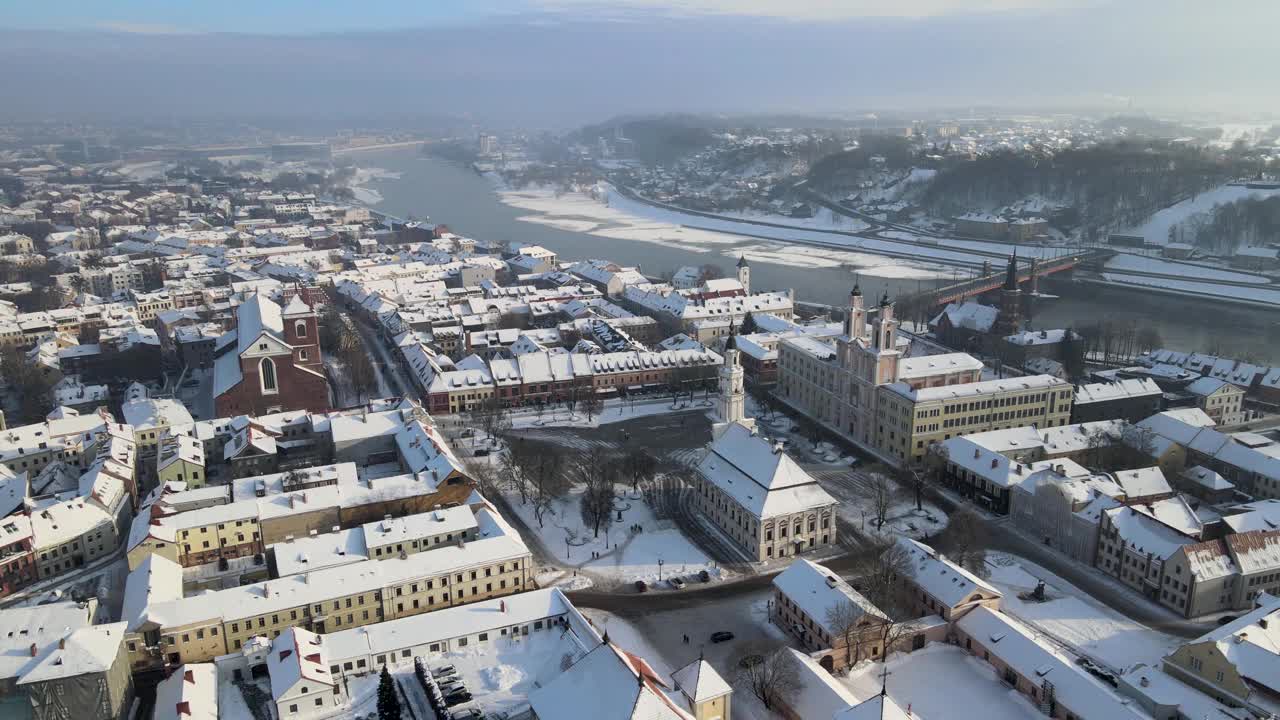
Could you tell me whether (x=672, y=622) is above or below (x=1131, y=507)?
below

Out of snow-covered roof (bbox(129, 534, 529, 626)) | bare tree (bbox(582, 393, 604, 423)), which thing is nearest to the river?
bare tree (bbox(582, 393, 604, 423))

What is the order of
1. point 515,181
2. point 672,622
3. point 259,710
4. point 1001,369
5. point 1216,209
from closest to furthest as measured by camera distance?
point 259,710
point 672,622
point 1001,369
point 1216,209
point 515,181

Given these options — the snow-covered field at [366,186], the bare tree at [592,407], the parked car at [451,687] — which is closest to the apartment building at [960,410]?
the bare tree at [592,407]

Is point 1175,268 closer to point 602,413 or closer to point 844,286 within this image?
point 844,286

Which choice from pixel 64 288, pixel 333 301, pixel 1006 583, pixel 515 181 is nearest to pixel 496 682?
pixel 1006 583

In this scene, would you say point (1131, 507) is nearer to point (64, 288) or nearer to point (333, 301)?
point (333, 301)

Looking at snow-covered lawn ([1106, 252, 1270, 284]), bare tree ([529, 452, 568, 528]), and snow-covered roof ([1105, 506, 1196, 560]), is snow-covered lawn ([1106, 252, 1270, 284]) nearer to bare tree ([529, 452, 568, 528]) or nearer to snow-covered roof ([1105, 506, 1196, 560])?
snow-covered roof ([1105, 506, 1196, 560])
